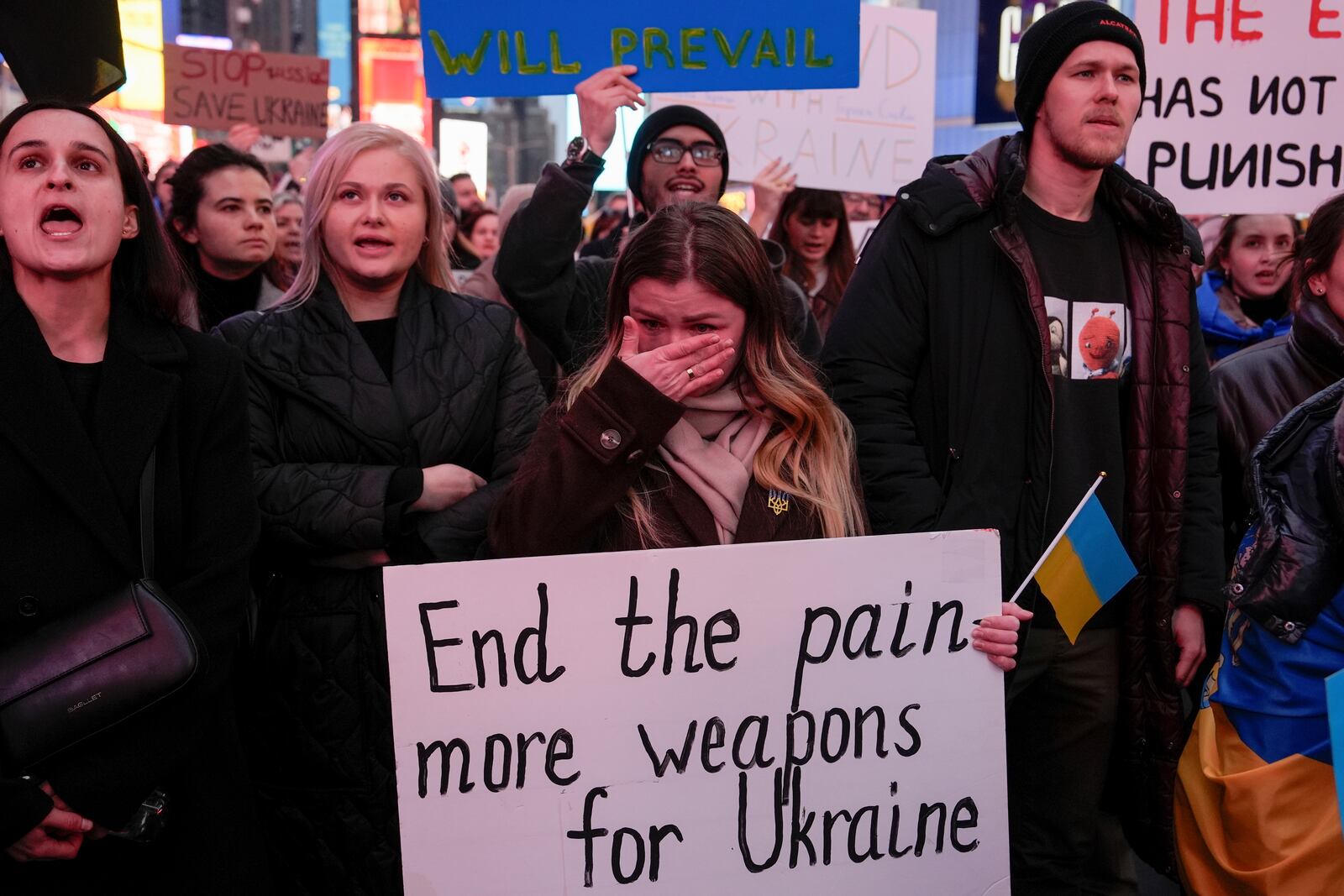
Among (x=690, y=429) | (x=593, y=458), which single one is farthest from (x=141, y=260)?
(x=690, y=429)

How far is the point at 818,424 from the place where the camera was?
8.30ft

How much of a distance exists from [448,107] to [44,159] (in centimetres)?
3988

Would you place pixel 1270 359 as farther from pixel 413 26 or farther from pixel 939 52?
pixel 413 26

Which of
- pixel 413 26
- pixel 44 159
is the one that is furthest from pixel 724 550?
pixel 413 26

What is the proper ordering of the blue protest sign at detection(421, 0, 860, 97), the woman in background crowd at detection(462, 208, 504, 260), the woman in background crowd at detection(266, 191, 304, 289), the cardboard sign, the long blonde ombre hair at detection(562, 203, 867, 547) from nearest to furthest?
the long blonde ombre hair at detection(562, 203, 867, 547) < the blue protest sign at detection(421, 0, 860, 97) < the woman in background crowd at detection(266, 191, 304, 289) < the cardboard sign < the woman in background crowd at detection(462, 208, 504, 260)

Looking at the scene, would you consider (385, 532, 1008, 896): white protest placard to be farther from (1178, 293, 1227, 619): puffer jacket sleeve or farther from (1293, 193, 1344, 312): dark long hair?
(1293, 193, 1344, 312): dark long hair

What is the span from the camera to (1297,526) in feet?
8.34

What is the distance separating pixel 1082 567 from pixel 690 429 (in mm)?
792

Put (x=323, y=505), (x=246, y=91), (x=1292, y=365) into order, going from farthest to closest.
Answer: (x=246, y=91)
(x=1292, y=365)
(x=323, y=505)

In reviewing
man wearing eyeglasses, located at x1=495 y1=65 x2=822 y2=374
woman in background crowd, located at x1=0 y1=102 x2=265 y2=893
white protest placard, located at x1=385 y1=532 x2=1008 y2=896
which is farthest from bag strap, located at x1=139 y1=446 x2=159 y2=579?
man wearing eyeglasses, located at x1=495 y1=65 x2=822 y2=374

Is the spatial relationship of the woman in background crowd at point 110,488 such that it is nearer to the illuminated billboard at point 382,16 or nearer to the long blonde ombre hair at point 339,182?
the long blonde ombre hair at point 339,182

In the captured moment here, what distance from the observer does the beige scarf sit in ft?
7.97

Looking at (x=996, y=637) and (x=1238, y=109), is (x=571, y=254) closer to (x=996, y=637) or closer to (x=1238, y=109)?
(x=996, y=637)

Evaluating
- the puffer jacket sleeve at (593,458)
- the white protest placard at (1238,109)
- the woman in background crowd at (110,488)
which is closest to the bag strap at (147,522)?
the woman in background crowd at (110,488)
